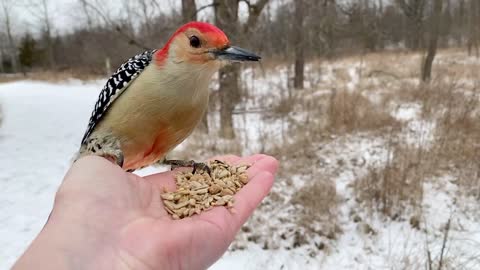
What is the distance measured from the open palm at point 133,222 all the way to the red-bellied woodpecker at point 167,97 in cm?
20

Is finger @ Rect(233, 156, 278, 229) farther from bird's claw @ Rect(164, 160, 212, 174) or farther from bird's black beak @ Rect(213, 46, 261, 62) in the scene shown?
bird's black beak @ Rect(213, 46, 261, 62)

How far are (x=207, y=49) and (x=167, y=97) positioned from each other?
0.33 meters

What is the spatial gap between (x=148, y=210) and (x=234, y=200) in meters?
0.44

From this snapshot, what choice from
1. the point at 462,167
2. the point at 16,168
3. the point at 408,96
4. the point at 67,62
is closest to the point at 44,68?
the point at 67,62

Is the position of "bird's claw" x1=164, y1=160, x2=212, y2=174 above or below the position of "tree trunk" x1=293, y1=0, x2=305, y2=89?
below

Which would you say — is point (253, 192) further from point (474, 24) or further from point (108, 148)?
point (474, 24)

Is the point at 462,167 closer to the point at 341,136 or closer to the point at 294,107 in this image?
the point at 341,136

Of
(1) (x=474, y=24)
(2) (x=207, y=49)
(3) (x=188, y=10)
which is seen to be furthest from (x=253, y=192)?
(1) (x=474, y=24)

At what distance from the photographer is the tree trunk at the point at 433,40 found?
1090 centimetres

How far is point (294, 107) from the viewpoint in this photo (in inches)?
350

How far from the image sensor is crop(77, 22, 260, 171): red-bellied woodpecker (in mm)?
2057

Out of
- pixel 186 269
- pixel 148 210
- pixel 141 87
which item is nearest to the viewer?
pixel 186 269

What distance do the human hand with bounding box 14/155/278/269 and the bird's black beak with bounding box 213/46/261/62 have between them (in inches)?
28.1

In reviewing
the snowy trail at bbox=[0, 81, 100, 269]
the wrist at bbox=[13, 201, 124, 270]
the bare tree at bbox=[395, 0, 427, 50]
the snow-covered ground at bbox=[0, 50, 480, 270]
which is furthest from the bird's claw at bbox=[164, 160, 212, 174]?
the bare tree at bbox=[395, 0, 427, 50]
